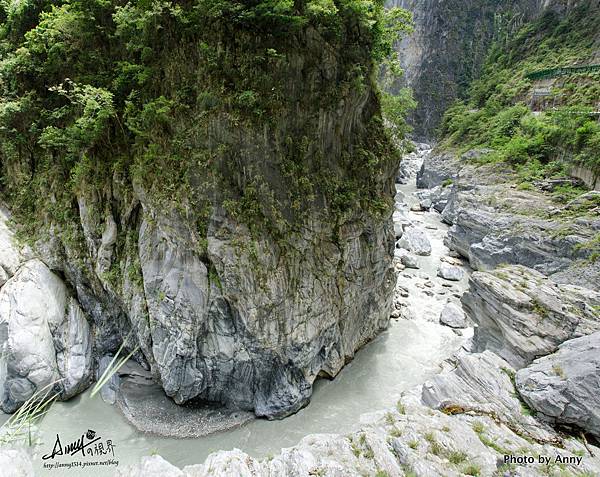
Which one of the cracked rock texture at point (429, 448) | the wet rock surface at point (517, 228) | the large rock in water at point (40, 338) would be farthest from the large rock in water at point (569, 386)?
the large rock in water at point (40, 338)

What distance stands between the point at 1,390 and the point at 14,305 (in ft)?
8.96

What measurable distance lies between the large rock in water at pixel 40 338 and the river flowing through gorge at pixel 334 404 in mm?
1037

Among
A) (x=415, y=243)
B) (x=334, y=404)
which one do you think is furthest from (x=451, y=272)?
(x=334, y=404)

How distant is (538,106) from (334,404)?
36272 millimetres

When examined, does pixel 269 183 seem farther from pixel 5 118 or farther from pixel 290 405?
pixel 5 118

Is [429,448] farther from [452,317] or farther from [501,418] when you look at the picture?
[452,317]

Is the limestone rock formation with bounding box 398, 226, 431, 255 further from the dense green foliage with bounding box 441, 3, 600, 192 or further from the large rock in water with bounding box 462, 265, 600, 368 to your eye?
the large rock in water with bounding box 462, 265, 600, 368

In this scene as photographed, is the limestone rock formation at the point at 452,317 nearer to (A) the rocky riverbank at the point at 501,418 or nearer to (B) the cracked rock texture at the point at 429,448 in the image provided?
(A) the rocky riverbank at the point at 501,418

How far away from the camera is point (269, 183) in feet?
34.1

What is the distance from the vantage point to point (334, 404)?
1195cm

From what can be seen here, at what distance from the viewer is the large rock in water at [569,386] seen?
250 inches

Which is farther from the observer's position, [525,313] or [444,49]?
[444,49]

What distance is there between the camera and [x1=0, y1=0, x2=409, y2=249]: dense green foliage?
9.47 meters

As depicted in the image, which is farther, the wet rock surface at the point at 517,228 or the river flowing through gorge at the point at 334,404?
the wet rock surface at the point at 517,228
